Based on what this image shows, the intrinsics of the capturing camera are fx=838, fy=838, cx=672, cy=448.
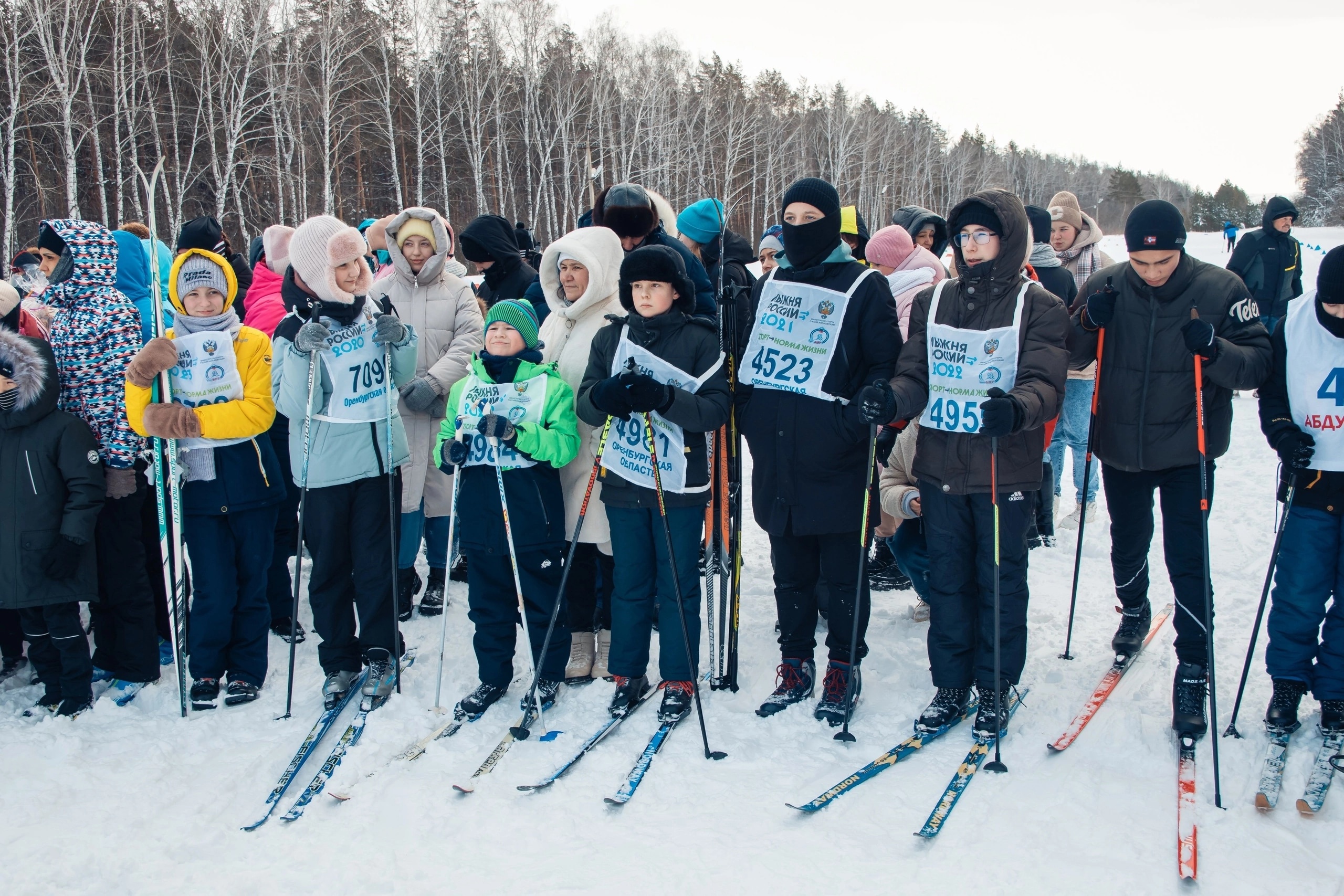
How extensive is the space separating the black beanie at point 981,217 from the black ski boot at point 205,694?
12.5ft

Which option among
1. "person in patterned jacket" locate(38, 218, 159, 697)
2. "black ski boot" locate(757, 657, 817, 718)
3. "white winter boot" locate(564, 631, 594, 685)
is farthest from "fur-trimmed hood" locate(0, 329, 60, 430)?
"black ski boot" locate(757, 657, 817, 718)

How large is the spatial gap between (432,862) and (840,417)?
214 cm

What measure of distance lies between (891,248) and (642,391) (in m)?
2.16

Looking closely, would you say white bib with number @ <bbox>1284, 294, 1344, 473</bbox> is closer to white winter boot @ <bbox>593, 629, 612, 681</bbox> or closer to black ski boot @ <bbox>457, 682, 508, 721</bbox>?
white winter boot @ <bbox>593, 629, 612, 681</bbox>

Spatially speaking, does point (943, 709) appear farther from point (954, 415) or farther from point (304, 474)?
point (304, 474)

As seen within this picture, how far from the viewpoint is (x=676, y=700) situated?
352cm

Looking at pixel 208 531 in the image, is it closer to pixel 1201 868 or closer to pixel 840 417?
pixel 840 417

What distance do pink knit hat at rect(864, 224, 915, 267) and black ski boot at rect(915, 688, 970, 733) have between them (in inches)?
92.4

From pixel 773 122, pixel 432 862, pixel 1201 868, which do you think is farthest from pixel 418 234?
pixel 773 122

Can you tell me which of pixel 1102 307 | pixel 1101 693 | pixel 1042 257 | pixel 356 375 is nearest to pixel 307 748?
pixel 356 375

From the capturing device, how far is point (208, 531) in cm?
379

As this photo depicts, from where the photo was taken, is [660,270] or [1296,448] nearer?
[1296,448]

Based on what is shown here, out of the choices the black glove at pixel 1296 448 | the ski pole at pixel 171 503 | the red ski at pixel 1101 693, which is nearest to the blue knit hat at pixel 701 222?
the ski pole at pixel 171 503

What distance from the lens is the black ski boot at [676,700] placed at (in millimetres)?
3473
